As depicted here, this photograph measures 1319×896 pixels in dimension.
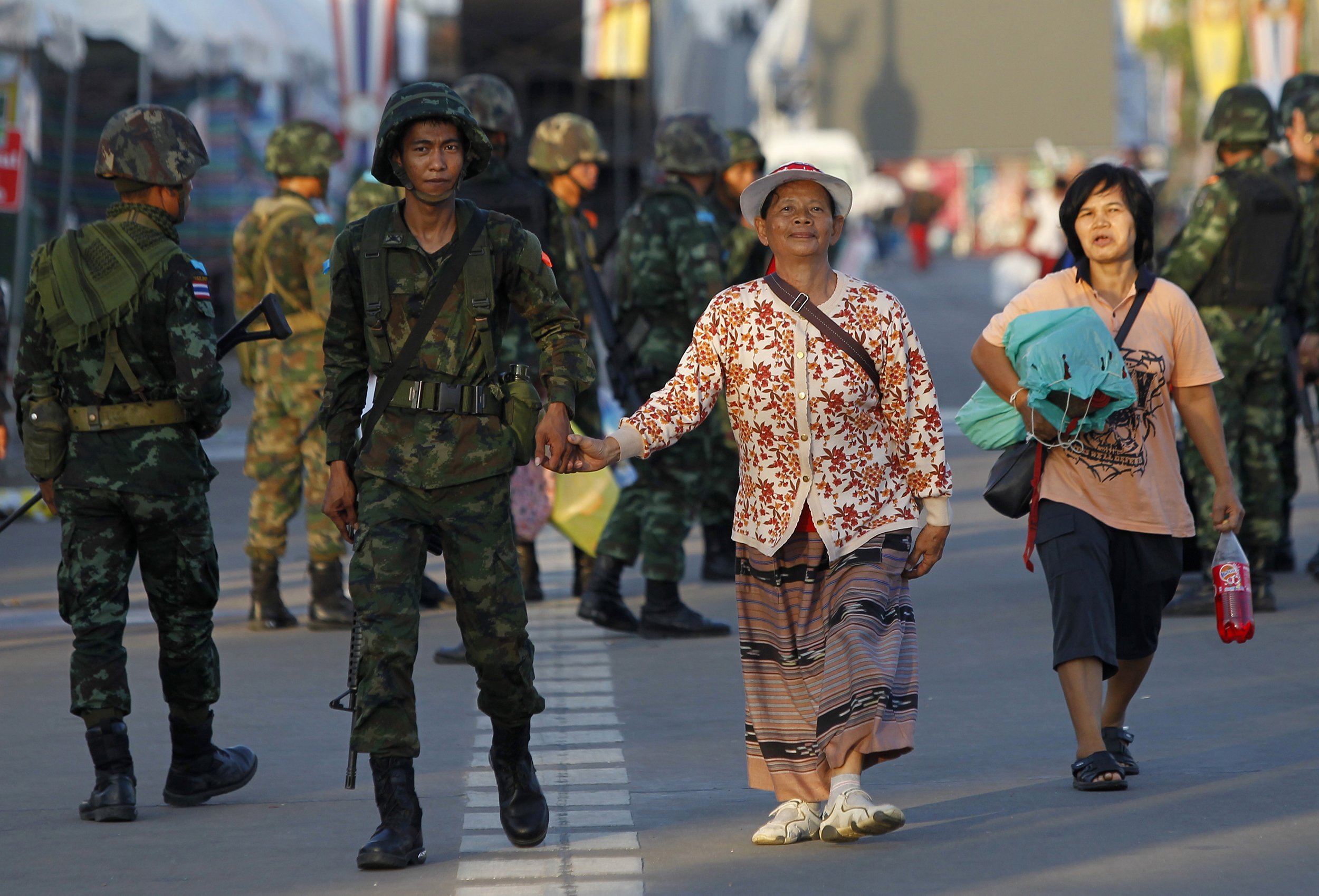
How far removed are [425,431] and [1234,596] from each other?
2.55 meters

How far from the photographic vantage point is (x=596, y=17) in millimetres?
23969

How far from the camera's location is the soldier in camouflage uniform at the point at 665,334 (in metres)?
8.68

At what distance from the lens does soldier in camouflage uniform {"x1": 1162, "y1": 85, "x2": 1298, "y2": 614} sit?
344 inches

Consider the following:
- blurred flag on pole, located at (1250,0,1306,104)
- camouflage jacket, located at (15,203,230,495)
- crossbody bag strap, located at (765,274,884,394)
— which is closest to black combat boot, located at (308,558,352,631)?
camouflage jacket, located at (15,203,230,495)

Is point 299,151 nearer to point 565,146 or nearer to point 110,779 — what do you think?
point 565,146

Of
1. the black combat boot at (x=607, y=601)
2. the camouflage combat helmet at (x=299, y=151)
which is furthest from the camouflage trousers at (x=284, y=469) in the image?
the black combat boot at (x=607, y=601)

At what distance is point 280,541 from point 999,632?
10.6 feet

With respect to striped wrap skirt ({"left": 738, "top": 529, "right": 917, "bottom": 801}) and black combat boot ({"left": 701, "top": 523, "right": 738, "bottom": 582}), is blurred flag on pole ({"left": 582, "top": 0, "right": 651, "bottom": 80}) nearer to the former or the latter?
black combat boot ({"left": 701, "top": 523, "right": 738, "bottom": 582})

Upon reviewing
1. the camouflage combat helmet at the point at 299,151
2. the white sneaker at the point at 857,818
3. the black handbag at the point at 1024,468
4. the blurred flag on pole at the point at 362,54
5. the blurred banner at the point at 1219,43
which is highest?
the blurred banner at the point at 1219,43

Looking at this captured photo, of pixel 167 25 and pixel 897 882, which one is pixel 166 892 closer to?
pixel 897 882

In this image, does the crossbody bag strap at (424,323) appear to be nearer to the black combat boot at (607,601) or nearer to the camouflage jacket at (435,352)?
the camouflage jacket at (435,352)

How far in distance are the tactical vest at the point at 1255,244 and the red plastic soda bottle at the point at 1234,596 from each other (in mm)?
3031

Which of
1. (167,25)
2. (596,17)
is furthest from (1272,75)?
(167,25)

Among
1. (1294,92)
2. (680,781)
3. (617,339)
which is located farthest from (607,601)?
(1294,92)
